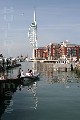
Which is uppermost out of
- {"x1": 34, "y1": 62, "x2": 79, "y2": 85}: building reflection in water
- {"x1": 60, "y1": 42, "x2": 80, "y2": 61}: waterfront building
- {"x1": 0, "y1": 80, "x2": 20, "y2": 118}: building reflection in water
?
{"x1": 60, "y1": 42, "x2": 80, "y2": 61}: waterfront building

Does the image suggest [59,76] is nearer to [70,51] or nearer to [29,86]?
[29,86]

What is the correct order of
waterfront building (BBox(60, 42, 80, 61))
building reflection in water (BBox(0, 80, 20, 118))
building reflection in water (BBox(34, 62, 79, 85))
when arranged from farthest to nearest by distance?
waterfront building (BBox(60, 42, 80, 61))
building reflection in water (BBox(34, 62, 79, 85))
building reflection in water (BBox(0, 80, 20, 118))

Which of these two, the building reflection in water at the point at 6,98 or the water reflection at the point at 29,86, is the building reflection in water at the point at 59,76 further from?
the building reflection in water at the point at 6,98

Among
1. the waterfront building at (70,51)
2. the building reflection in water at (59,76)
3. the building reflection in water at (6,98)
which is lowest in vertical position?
the building reflection in water at (6,98)

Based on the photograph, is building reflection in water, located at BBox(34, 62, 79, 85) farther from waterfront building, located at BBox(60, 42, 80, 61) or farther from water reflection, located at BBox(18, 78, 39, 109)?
waterfront building, located at BBox(60, 42, 80, 61)

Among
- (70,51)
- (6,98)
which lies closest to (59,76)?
(6,98)

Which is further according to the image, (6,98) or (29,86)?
(29,86)

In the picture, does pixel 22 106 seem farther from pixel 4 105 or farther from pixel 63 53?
pixel 63 53

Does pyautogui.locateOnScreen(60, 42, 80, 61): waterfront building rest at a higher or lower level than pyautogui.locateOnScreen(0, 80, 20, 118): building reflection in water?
higher

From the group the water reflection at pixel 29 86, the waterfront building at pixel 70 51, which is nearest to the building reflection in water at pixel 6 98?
the water reflection at pixel 29 86

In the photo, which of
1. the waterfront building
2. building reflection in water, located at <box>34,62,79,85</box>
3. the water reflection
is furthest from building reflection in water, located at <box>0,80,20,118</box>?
the waterfront building

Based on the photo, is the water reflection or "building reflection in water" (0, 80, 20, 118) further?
the water reflection

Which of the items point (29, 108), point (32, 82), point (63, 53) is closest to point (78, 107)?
point (29, 108)

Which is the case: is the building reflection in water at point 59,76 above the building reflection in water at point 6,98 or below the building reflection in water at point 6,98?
above
